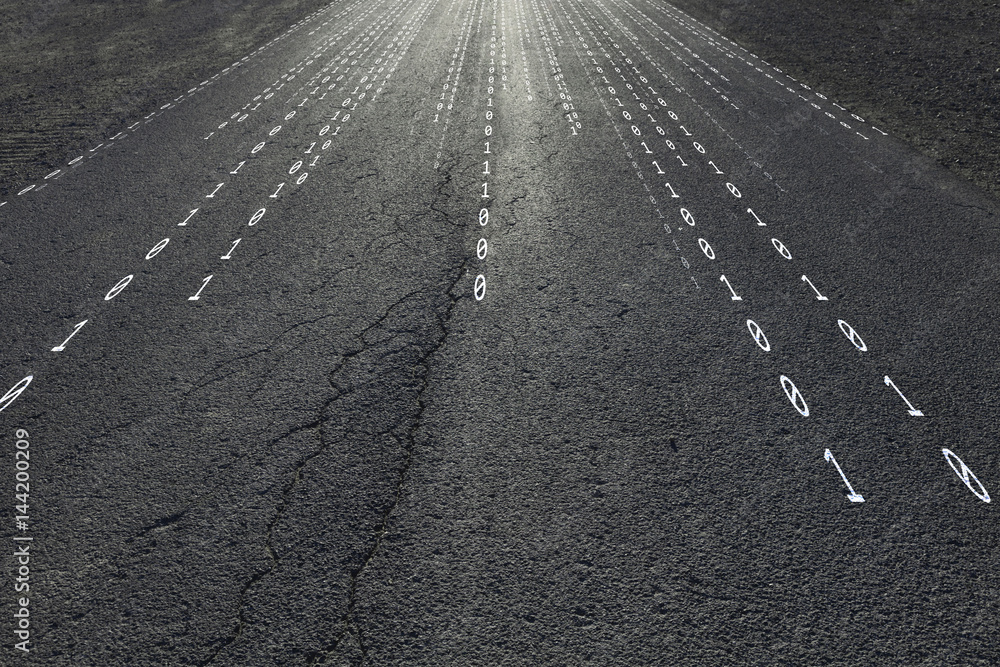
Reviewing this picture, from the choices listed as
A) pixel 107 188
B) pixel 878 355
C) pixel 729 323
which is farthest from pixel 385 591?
pixel 107 188

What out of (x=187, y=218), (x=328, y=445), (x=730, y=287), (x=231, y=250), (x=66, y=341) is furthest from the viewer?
(x=187, y=218)

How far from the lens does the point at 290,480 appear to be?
4309mm

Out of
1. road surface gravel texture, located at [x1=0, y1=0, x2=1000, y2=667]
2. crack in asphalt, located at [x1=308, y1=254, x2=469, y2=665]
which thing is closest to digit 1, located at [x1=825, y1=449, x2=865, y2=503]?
road surface gravel texture, located at [x1=0, y1=0, x2=1000, y2=667]

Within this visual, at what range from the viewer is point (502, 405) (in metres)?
4.94

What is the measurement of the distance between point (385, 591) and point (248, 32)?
17.5 m

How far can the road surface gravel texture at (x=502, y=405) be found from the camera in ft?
11.5

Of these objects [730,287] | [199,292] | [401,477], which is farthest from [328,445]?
[730,287]

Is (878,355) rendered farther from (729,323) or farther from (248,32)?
(248,32)

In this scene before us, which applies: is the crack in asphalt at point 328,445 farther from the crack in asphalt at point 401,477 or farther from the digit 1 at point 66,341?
the digit 1 at point 66,341

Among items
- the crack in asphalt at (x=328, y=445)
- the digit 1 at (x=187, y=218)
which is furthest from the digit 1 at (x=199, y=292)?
the crack in asphalt at (x=328, y=445)

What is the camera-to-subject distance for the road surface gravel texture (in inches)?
139

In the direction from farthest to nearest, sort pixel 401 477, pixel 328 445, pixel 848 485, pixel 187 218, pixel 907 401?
pixel 187 218, pixel 907 401, pixel 328 445, pixel 401 477, pixel 848 485

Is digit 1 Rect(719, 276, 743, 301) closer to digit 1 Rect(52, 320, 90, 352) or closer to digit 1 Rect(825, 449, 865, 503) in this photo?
digit 1 Rect(825, 449, 865, 503)

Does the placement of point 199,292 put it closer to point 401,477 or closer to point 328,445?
point 328,445
